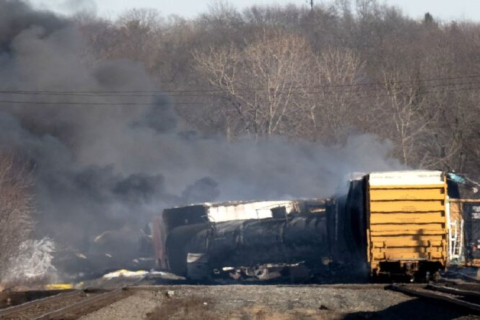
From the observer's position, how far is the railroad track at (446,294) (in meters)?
17.6

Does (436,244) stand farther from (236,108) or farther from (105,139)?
(236,108)

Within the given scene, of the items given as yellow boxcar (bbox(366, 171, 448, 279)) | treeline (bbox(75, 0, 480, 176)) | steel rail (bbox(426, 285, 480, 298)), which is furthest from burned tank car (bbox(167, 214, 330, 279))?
treeline (bbox(75, 0, 480, 176))

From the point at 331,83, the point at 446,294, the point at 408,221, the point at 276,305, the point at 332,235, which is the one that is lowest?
the point at 276,305

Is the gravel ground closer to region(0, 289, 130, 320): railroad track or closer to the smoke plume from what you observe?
region(0, 289, 130, 320): railroad track

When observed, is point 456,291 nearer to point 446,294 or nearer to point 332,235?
point 446,294

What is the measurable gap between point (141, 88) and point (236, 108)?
10.8 meters

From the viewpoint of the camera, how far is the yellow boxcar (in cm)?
2494

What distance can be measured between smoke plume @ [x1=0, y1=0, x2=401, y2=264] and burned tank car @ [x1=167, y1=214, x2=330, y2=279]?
9872 millimetres

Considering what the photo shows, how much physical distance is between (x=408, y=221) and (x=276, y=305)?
21.8ft

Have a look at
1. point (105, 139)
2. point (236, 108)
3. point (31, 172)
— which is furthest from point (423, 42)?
point (31, 172)

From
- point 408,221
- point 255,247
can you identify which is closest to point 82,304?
point 408,221

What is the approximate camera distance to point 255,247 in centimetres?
3359

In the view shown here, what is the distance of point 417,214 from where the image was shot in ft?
81.9

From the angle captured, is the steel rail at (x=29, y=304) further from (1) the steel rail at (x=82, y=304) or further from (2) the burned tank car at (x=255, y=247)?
(2) the burned tank car at (x=255, y=247)
